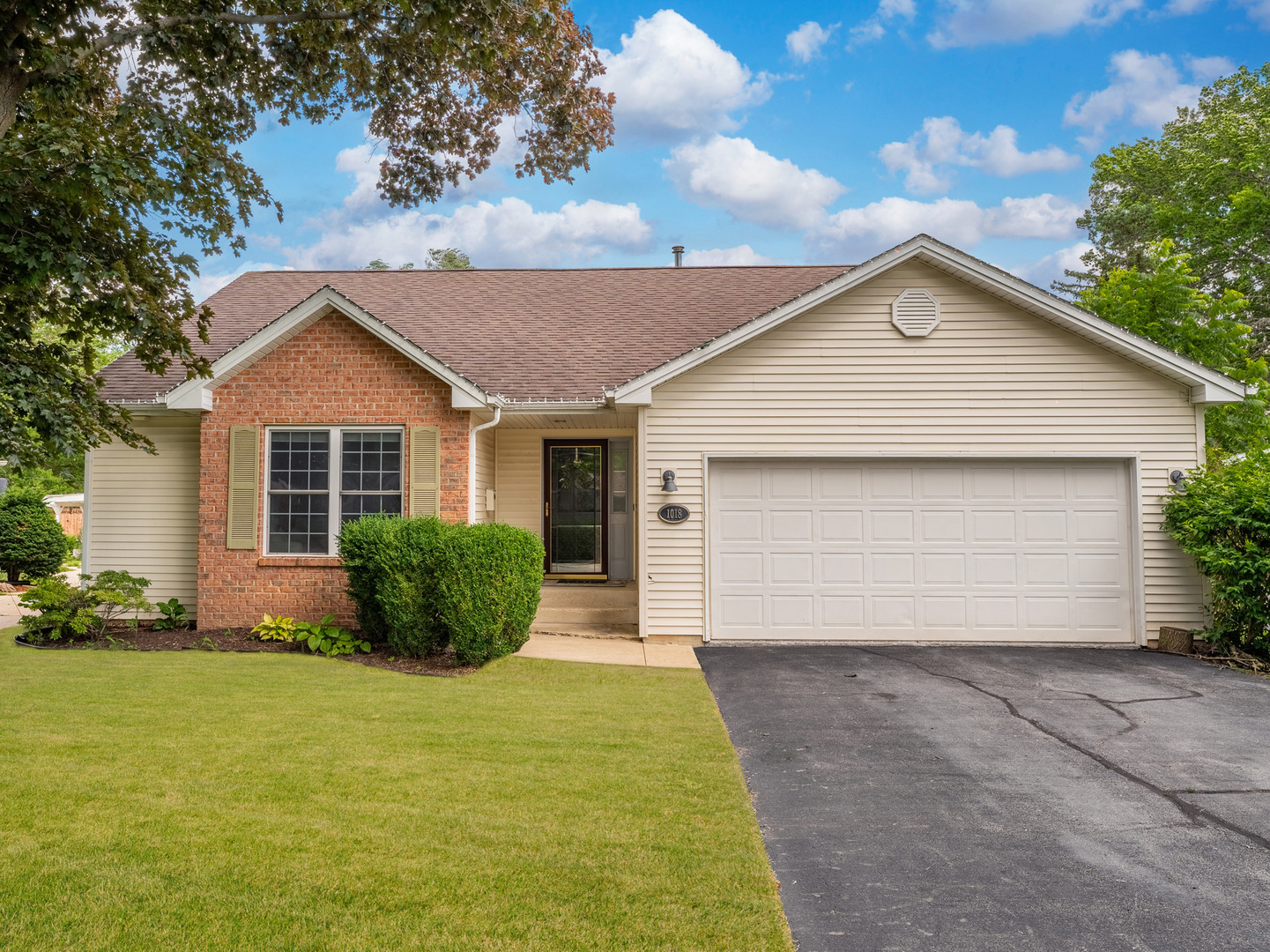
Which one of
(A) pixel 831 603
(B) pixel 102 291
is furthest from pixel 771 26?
(B) pixel 102 291

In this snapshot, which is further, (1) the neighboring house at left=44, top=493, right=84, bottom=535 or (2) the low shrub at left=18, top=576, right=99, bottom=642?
(1) the neighboring house at left=44, top=493, right=84, bottom=535

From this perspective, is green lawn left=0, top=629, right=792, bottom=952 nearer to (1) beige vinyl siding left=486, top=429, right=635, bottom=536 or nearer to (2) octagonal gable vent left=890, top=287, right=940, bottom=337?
(1) beige vinyl siding left=486, top=429, right=635, bottom=536

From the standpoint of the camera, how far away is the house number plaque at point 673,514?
9.77m

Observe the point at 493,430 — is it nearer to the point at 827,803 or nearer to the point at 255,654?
the point at 255,654

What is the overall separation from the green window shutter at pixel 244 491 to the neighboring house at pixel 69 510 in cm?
2114

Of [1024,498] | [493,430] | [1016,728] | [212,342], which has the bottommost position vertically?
[1016,728]

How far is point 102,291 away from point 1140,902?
24.7 ft

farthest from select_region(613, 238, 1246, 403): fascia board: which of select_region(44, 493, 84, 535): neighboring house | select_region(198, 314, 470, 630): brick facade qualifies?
select_region(44, 493, 84, 535): neighboring house

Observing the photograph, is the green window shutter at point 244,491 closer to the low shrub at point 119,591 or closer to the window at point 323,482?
the window at point 323,482

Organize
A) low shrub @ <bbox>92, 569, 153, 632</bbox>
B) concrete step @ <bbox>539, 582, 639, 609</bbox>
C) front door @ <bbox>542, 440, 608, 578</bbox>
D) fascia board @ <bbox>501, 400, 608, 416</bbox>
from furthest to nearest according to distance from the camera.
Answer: front door @ <bbox>542, 440, 608, 578</bbox>
concrete step @ <bbox>539, 582, 639, 609</bbox>
fascia board @ <bbox>501, 400, 608, 416</bbox>
low shrub @ <bbox>92, 569, 153, 632</bbox>

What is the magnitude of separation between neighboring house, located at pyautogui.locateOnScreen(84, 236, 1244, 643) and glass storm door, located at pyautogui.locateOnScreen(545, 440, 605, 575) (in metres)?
2.23

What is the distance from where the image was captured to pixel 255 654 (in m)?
8.95

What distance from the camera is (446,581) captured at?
325 inches

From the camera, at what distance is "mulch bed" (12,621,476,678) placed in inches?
332
